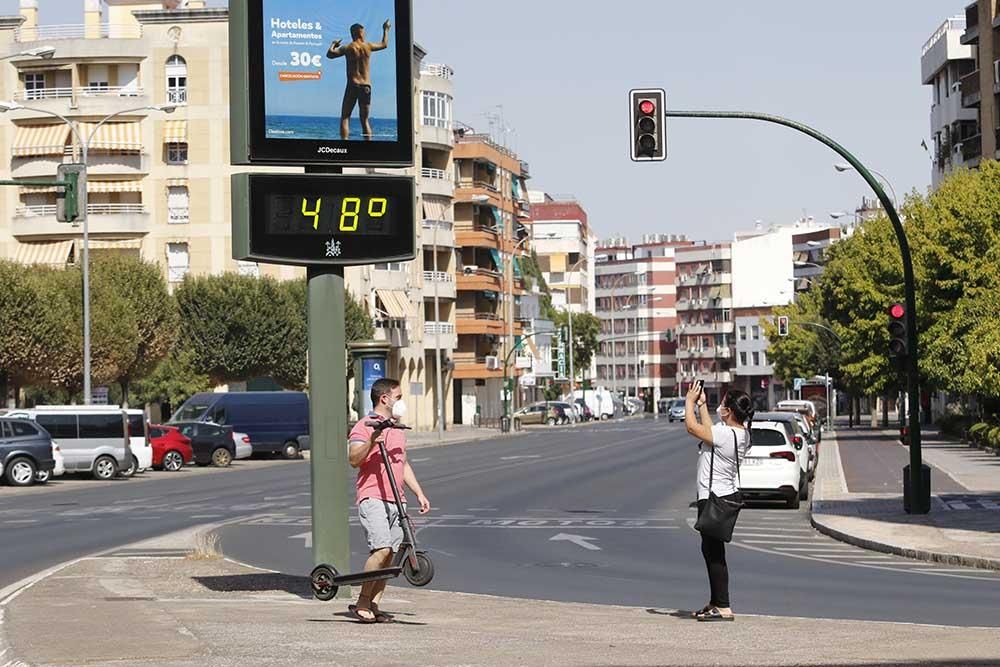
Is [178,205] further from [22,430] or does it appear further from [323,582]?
[323,582]

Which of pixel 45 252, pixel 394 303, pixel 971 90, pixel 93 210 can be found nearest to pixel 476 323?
pixel 394 303

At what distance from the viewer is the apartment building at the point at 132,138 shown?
290 feet

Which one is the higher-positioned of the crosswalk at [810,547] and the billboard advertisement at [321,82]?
the billboard advertisement at [321,82]

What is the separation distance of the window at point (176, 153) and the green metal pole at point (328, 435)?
7617 cm

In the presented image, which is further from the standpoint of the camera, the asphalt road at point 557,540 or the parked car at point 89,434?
the parked car at point 89,434

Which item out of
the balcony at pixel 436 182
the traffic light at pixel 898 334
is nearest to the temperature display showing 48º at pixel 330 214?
the traffic light at pixel 898 334

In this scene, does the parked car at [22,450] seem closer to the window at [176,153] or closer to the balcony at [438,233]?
the window at [176,153]

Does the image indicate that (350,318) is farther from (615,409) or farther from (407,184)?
(615,409)

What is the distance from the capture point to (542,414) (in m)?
127

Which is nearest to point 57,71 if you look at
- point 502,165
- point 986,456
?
point 502,165

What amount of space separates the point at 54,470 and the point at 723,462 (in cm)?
3478

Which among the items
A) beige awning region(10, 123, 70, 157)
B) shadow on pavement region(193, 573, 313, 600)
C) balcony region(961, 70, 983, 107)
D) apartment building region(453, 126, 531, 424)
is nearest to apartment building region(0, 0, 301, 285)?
beige awning region(10, 123, 70, 157)

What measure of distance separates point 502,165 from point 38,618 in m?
115

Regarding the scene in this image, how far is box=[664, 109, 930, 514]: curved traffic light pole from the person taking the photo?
91.7 ft
